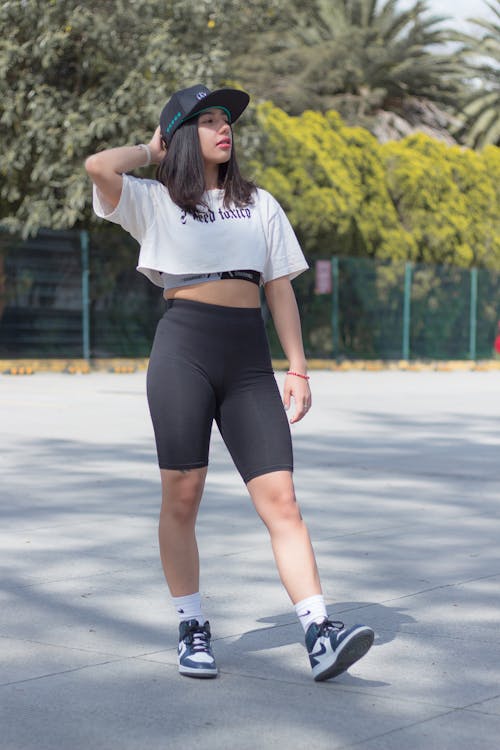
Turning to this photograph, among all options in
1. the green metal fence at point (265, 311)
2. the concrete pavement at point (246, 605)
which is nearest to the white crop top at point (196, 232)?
the concrete pavement at point (246, 605)

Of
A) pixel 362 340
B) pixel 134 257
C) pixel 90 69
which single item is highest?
pixel 90 69

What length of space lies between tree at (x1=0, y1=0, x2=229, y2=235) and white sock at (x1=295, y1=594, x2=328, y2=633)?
1930cm

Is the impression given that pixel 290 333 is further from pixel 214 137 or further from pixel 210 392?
pixel 214 137

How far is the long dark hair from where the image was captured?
4.51 metres

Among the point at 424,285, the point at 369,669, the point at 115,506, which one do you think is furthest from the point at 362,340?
the point at 369,669

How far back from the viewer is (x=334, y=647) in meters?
4.22

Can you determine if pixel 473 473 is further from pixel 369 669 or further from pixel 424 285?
pixel 424 285

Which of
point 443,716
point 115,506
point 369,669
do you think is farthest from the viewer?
point 115,506

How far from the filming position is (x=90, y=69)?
24.7 metres

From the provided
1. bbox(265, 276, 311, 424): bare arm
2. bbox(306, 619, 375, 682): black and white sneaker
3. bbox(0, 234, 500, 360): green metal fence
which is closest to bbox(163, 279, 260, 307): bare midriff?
bbox(265, 276, 311, 424): bare arm

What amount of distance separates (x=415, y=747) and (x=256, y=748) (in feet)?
1.35

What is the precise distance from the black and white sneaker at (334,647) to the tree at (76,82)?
1944cm

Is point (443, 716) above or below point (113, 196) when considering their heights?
below

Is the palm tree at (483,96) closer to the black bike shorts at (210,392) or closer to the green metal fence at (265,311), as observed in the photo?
the green metal fence at (265,311)
